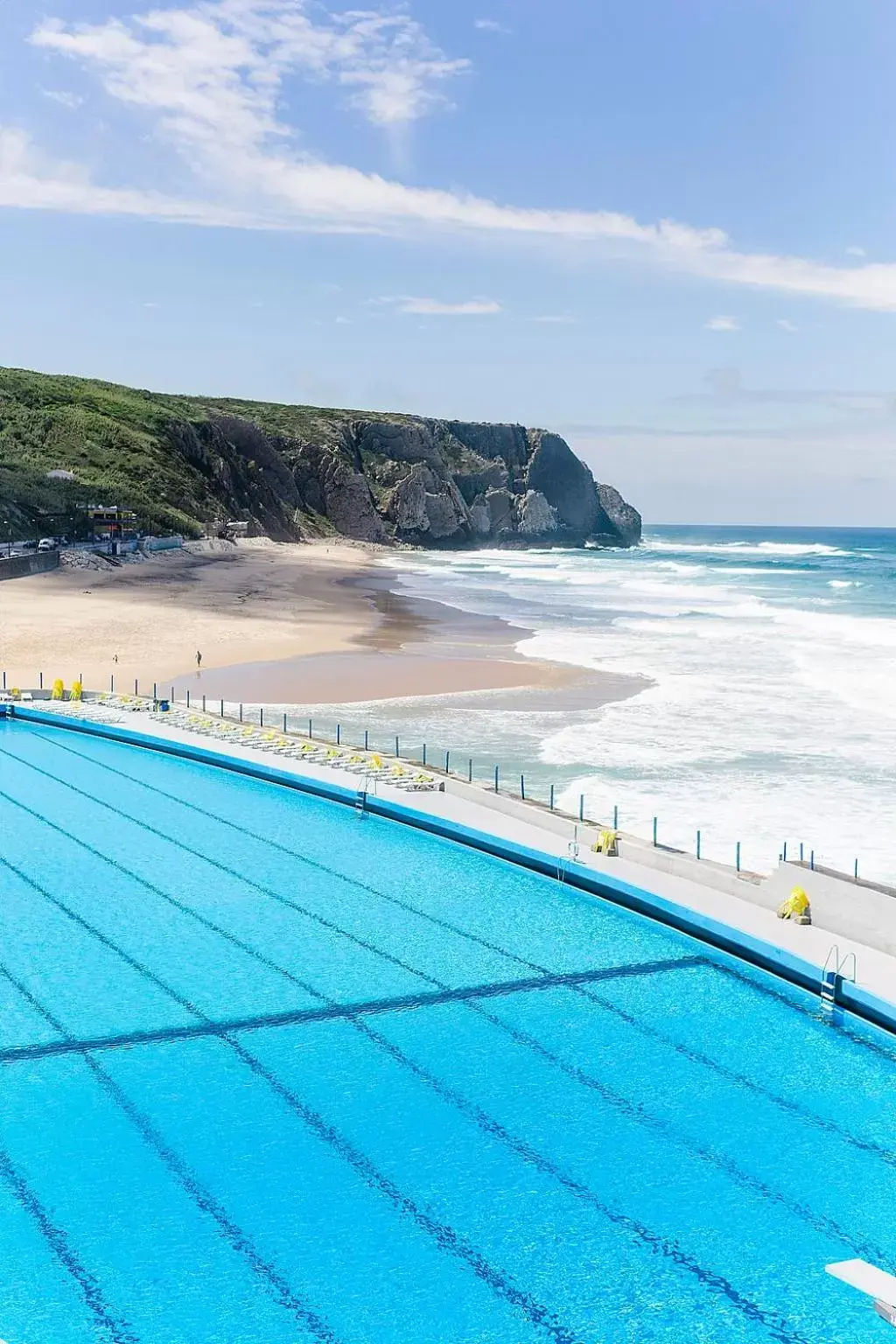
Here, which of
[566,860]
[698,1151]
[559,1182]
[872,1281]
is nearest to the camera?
[872,1281]

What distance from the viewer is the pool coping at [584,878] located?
41.1 feet

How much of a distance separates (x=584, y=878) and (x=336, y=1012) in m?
4.99

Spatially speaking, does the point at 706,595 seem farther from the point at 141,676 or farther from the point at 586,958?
the point at 586,958

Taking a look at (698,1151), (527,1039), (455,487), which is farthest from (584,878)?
(455,487)

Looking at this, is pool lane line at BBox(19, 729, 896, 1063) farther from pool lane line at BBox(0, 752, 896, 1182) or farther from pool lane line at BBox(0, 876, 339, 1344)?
pool lane line at BBox(0, 876, 339, 1344)

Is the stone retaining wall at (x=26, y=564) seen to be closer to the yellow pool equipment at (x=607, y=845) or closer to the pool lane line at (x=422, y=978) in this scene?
the pool lane line at (x=422, y=978)

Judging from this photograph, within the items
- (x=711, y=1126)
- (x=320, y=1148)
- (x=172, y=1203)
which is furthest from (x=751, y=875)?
(x=172, y=1203)

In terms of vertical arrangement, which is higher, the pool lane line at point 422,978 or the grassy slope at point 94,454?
the grassy slope at point 94,454

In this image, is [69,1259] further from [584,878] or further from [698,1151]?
[584,878]

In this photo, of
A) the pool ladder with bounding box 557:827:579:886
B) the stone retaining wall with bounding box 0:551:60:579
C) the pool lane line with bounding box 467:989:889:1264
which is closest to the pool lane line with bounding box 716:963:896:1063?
the pool lane line with bounding box 467:989:889:1264

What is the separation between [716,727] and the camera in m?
28.8

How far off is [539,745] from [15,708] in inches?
476

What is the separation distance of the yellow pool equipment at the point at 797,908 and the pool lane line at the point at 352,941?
2903 mm

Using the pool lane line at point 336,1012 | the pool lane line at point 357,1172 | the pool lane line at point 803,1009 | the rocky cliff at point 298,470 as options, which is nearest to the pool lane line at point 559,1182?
the pool lane line at point 357,1172
